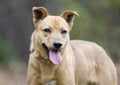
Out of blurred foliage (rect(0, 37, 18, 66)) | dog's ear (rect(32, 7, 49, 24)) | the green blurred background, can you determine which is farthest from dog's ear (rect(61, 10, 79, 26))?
blurred foliage (rect(0, 37, 18, 66))

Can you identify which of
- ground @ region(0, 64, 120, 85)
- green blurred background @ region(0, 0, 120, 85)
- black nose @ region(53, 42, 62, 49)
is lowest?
ground @ region(0, 64, 120, 85)

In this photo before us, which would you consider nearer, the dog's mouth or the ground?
the dog's mouth

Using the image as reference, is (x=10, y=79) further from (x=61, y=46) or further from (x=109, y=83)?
(x=61, y=46)

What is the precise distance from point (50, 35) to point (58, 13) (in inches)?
519

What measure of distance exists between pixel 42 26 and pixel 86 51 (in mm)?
1718

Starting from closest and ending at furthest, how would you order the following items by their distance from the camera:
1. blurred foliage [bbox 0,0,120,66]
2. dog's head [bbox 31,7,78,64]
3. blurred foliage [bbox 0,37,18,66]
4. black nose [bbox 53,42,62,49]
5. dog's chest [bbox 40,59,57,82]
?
black nose [bbox 53,42,62,49] → dog's head [bbox 31,7,78,64] → dog's chest [bbox 40,59,57,82] → blurred foliage [bbox 0,0,120,66] → blurred foliage [bbox 0,37,18,66]

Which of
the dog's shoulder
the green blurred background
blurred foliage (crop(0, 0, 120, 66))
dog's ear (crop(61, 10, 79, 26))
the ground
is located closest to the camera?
dog's ear (crop(61, 10, 79, 26))

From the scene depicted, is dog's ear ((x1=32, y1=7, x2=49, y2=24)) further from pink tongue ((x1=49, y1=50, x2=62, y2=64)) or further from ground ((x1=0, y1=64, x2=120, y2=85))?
ground ((x1=0, y1=64, x2=120, y2=85))

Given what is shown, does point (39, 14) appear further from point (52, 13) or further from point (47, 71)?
point (52, 13)

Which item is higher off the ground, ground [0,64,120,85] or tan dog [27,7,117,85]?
tan dog [27,7,117,85]

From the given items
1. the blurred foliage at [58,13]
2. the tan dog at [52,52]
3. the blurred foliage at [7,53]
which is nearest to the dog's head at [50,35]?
the tan dog at [52,52]

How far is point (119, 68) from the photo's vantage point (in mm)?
25312

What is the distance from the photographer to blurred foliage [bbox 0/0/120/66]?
1123 inches

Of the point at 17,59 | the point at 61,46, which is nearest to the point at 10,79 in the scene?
the point at 17,59
